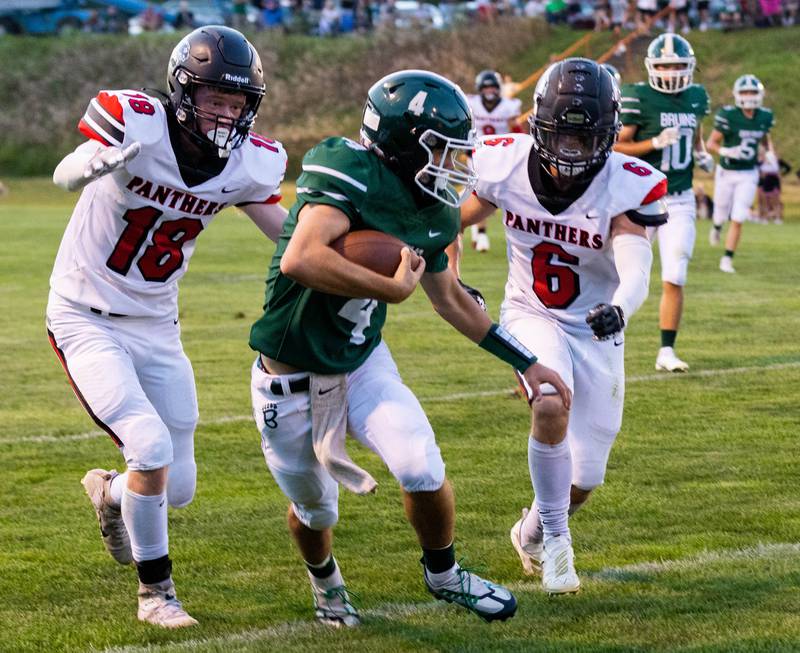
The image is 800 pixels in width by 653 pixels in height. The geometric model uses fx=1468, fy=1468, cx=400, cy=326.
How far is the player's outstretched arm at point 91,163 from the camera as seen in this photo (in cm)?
449

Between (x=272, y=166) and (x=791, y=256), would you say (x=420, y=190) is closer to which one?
(x=272, y=166)

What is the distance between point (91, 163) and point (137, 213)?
0.36 metres

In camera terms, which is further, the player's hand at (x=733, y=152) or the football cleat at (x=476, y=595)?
the player's hand at (x=733, y=152)

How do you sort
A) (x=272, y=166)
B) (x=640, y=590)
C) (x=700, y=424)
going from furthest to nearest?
1. (x=700, y=424)
2. (x=272, y=166)
3. (x=640, y=590)

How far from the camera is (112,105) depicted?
4.77m

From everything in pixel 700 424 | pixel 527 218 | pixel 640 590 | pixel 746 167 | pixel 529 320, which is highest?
pixel 527 218

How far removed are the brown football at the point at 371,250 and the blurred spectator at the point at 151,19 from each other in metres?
39.9

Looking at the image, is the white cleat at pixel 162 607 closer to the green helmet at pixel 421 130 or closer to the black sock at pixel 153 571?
the black sock at pixel 153 571

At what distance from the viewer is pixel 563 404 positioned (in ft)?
15.3

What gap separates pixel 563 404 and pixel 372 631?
0.94 metres

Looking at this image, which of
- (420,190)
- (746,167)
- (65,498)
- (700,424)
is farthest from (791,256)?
(420,190)

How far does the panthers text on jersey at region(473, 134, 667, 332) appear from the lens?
16.9 feet

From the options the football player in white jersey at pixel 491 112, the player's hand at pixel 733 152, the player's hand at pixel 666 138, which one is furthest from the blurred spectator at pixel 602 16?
the player's hand at pixel 666 138

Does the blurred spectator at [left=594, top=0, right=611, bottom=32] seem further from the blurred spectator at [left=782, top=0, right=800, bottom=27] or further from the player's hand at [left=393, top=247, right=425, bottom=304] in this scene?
the player's hand at [left=393, top=247, right=425, bottom=304]
